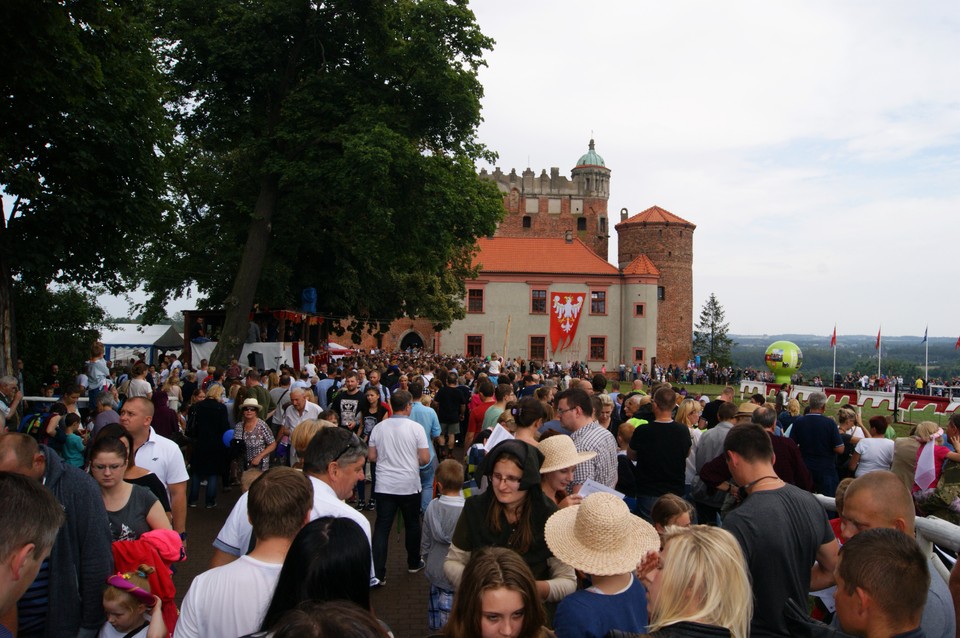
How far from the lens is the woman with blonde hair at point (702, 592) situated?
2857 millimetres

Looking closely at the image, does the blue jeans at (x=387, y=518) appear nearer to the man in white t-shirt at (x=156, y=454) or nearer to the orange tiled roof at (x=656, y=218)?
the man in white t-shirt at (x=156, y=454)

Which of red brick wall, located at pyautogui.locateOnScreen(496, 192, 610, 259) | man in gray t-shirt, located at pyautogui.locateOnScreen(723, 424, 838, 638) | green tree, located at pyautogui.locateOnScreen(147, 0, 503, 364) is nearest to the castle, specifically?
red brick wall, located at pyautogui.locateOnScreen(496, 192, 610, 259)

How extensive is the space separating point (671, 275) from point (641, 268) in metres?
5.11

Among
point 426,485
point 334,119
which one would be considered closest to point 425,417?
point 426,485

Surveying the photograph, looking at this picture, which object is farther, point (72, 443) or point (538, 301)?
point (538, 301)

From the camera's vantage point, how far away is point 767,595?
4059 mm

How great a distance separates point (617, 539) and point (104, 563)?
253cm

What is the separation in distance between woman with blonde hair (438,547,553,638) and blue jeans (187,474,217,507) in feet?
27.8

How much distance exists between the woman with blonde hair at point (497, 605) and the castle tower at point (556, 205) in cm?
7268

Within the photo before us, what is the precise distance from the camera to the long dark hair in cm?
276

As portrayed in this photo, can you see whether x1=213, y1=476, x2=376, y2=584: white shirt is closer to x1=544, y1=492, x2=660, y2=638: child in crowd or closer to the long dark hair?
x1=544, y1=492, x2=660, y2=638: child in crowd

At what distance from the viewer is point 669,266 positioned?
64.4 meters

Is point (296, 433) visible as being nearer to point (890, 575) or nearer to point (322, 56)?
point (890, 575)

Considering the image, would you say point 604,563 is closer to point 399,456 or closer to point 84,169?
point 399,456
